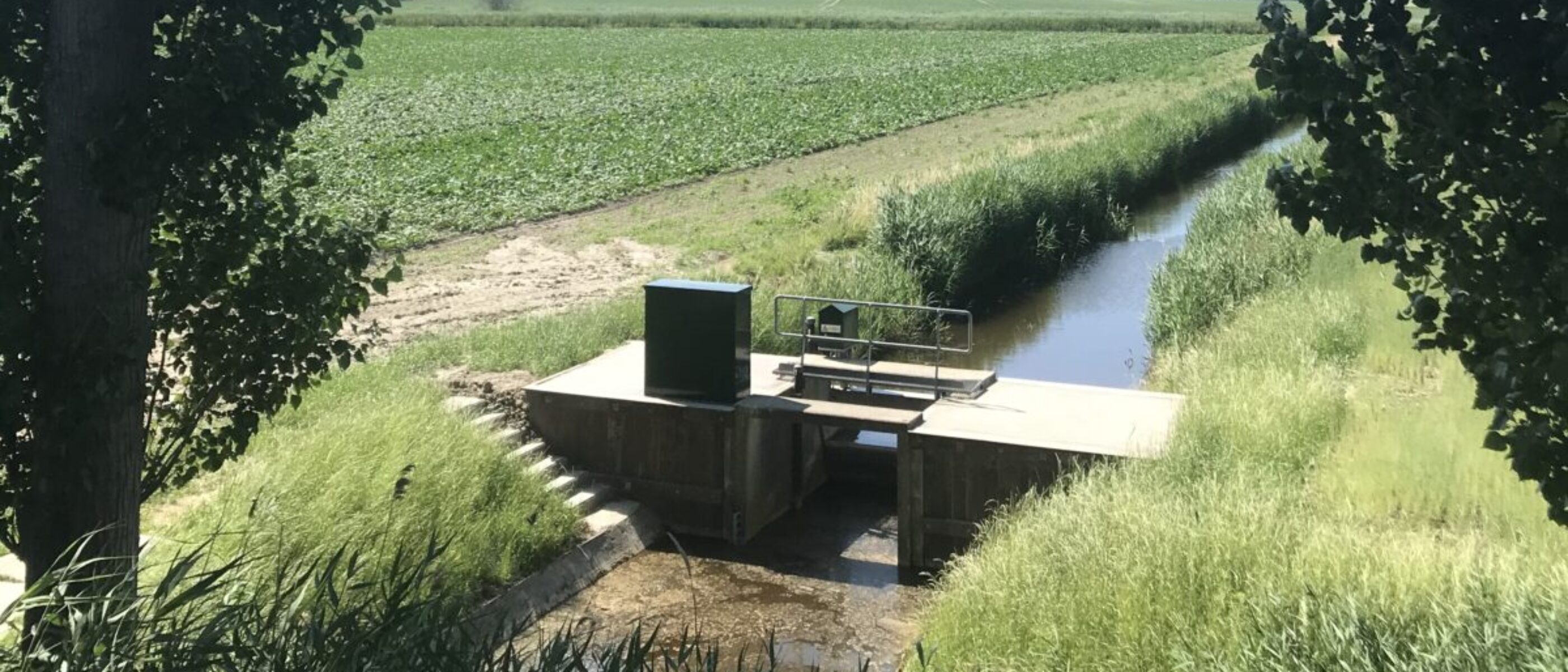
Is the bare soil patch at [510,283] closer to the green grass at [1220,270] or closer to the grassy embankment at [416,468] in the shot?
the grassy embankment at [416,468]

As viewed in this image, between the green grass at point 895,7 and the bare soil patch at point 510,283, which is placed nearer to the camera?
the bare soil patch at point 510,283

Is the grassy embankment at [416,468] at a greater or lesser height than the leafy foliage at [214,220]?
lesser

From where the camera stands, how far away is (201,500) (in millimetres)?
12289

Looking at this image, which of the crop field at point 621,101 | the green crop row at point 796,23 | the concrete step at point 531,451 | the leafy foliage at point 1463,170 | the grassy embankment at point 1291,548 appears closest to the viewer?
the leafy foliage at point 1463,170

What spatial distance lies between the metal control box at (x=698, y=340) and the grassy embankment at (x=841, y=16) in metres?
74.5

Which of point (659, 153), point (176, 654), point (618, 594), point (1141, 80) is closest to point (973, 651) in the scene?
point (618, 594)

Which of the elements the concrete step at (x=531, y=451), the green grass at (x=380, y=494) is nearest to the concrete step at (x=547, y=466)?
the concrete step at (x=531, y=451)

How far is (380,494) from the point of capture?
481 inches

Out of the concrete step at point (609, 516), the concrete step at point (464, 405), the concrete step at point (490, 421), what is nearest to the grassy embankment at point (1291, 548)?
the concrete step at point (609, 516)

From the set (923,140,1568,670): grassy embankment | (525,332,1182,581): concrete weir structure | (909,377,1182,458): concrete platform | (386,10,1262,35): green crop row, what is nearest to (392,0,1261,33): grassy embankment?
(386,10,1262,35): green crop row

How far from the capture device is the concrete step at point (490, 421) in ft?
48.3

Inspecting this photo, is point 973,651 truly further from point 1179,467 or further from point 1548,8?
point 1548,8

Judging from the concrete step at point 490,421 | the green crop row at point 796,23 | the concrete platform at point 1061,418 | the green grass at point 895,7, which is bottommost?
the concrete step at point 490,421

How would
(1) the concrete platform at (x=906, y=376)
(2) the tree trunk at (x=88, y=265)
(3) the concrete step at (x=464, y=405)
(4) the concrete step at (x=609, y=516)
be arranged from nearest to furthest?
1. (2) the tree trunk at (x=88, y=265)
2. (4) the concrete step at (x=609, y=516)
3. (3) the concrete step at (x=464, y=405)
4. (1) the concrete platform at (x=906, y=376)
